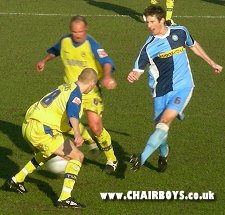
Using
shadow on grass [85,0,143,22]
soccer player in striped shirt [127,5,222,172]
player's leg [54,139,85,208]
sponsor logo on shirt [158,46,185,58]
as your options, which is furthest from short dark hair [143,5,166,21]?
shadow on grass [85,0,143,22]

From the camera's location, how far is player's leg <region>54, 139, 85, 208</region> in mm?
7691

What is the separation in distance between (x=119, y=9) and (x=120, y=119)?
1215 centimetres

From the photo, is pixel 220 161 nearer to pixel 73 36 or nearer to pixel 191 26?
pixel 73 36

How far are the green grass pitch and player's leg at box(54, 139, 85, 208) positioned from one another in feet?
0.48

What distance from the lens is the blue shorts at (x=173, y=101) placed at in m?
8.72

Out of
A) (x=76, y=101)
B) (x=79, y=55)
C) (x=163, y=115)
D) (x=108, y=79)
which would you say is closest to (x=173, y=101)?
(x=163, y=115)

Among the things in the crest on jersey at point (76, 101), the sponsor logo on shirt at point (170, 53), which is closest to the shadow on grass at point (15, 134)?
the crest on jersey at point (76, 101)

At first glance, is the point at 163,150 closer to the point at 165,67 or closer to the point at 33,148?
the point at 165,67

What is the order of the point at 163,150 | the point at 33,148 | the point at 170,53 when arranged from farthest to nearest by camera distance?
the point at 163,150 → the point at 170,53 → the point at 33,148

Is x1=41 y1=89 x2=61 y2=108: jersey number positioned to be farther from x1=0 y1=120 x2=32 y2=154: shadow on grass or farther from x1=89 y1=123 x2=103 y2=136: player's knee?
x1=0 y1=120 x2=32 y2=154: shadow on grass

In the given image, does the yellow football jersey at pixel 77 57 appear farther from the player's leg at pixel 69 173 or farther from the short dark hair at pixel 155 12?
the player's leg at pixel 69 173

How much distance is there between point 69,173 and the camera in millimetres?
7695

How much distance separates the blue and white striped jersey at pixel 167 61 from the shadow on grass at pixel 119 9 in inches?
502

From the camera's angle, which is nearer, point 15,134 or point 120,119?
point 15,134
